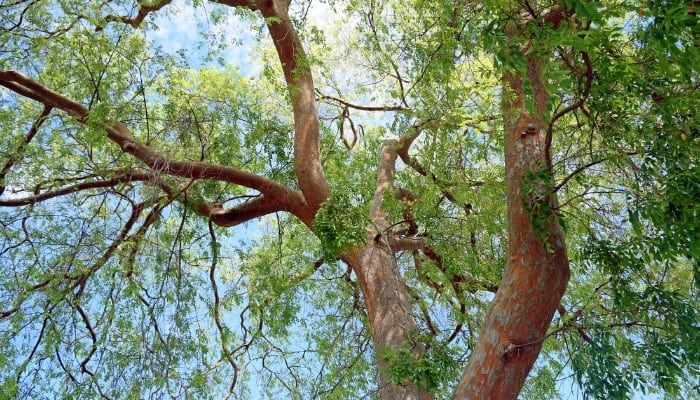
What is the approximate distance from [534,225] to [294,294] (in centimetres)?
301

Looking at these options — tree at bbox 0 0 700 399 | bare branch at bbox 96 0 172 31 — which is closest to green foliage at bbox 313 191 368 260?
tree at bbox 0 0 700 399

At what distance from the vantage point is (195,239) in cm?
599

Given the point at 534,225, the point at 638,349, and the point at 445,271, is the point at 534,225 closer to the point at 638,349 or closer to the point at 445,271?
the point at 638,349

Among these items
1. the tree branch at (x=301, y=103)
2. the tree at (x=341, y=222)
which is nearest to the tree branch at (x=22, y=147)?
the tree at (x=341, y=222)

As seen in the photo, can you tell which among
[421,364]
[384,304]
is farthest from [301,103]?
[421,364]

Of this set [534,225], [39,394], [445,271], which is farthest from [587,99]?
[39,394]

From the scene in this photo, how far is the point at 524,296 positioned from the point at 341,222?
1479 millimetres

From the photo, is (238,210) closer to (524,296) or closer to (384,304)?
(384,304)

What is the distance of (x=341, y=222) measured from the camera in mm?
4504

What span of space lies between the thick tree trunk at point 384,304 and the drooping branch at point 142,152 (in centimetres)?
64

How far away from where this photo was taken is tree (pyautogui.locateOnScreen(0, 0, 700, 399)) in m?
3.28

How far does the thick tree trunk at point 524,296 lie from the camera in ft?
11.4

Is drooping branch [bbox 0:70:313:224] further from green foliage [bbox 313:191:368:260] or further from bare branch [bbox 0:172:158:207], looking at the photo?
green foliage [bbox 313:191:368:260]

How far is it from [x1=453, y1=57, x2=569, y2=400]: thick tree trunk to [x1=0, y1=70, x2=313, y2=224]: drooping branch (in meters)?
2.00
